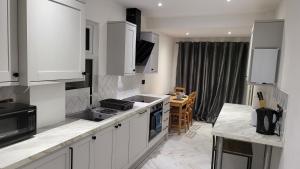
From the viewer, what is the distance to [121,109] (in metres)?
2.89

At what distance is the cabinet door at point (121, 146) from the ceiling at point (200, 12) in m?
1.97

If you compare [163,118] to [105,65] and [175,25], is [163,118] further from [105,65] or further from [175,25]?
[175,25]

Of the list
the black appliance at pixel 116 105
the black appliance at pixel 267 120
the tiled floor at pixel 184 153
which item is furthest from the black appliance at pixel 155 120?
the black appliance at pixel 267 120

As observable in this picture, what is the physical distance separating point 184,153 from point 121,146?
152 centimetres

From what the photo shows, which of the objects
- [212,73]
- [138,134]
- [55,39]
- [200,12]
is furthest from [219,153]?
[212,73]

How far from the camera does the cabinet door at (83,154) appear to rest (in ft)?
6.08

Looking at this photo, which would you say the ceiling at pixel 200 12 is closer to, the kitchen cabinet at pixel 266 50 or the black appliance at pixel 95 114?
the kitchen cabinet at pixel 266 50

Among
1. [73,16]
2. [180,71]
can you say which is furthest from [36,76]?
[180,71]

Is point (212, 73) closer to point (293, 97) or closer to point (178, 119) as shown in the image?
point (178, 119)

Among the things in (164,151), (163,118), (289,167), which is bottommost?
(164,151)

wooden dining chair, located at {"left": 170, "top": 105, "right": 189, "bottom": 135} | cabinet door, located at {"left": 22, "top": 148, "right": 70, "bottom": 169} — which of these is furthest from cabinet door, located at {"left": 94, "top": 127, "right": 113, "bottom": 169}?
wooden dining chair, located at {"left": 170, "top": 105, "right": 189, "bottom": 135}

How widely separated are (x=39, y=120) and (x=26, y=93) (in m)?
0.29

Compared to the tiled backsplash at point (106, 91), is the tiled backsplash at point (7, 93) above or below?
above

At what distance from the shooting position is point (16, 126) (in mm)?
1597
